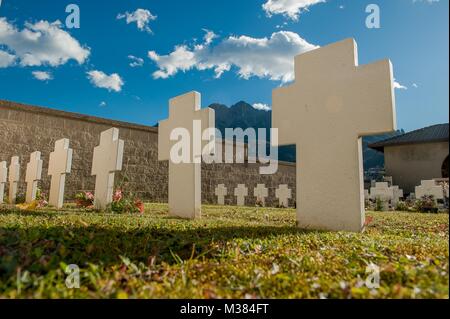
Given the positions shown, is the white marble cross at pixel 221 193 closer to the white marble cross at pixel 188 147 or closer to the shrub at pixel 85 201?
the shrub at pixel 85 201

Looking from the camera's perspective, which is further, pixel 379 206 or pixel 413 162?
pixel 413 162

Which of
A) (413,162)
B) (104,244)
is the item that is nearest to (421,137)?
(413,162)

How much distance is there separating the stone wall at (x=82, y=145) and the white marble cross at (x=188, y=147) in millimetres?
4650

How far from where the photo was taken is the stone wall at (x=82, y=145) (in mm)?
8883

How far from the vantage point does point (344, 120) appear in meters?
4.08

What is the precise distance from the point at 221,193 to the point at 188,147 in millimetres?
7036

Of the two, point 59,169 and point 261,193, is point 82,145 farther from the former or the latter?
point 261,193

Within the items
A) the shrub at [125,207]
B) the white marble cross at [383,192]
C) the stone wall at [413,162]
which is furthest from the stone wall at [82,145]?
the stone wall at [413,162]

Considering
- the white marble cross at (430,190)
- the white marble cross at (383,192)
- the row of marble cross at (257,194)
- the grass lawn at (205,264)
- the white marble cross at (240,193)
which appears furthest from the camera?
the white marble cross at (240,193)

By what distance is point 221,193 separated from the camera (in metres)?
12.4

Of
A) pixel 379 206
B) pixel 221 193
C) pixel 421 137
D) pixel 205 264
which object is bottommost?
pixel 205 264

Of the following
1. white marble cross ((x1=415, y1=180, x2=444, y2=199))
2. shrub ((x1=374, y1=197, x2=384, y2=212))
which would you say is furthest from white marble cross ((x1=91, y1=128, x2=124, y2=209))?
white marble cross ((x1=415, y1=180, x2=444, y2=199))

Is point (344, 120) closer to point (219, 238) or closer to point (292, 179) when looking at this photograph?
point (219, 238)

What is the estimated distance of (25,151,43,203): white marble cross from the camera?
25.5ft
